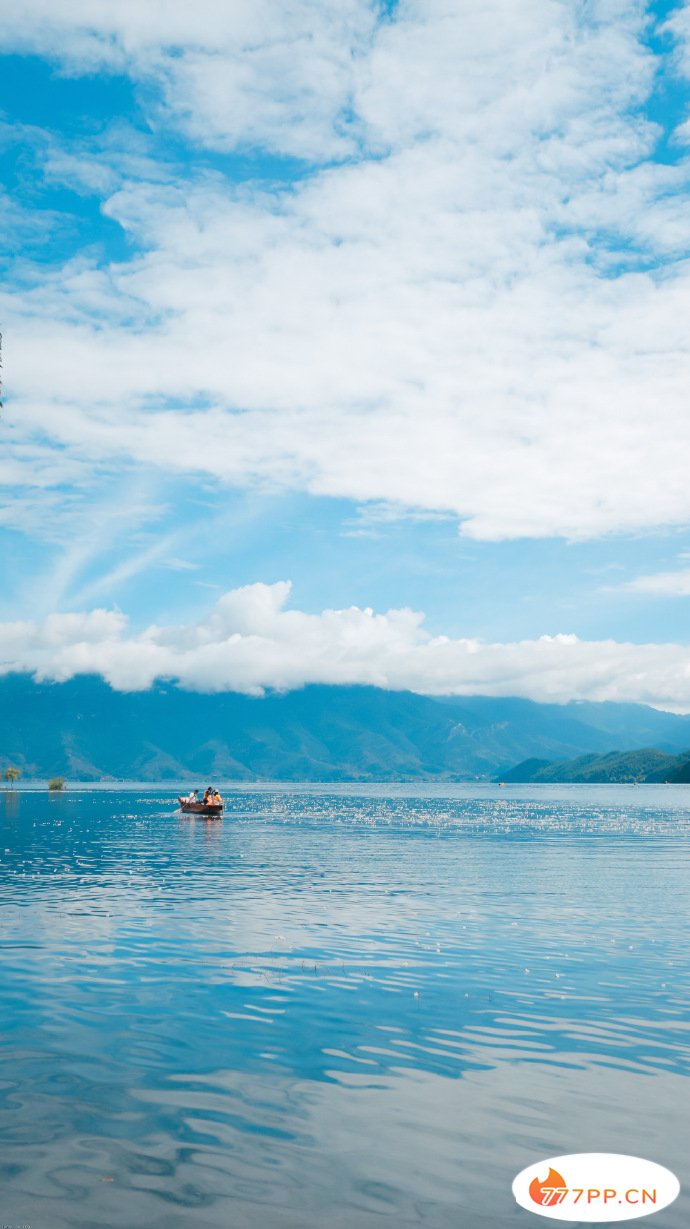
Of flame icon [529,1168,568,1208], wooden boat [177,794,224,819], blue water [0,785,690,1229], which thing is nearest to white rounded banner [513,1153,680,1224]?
flame icon [529,1168,568,1208]

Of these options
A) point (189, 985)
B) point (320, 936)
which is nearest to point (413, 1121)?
point (189, 985)

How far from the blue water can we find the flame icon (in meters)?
0.48

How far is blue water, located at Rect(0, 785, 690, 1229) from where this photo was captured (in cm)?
1452

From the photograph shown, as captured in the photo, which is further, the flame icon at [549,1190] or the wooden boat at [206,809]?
the wooden boat at [206,809]

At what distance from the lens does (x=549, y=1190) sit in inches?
573

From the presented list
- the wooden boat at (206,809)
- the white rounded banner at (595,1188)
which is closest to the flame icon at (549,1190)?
the white rounded banner at (595,1188)

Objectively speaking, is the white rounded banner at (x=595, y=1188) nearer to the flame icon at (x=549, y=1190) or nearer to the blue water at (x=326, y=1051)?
the flame icon at (x=549, y=1190)

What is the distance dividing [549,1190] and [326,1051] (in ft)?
27.0

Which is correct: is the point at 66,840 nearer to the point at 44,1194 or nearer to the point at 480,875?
the point at 480,875

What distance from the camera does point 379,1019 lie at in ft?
81.1

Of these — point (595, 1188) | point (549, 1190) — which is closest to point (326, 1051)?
point (549, 1190)

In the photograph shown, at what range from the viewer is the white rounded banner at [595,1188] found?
46.2 ft

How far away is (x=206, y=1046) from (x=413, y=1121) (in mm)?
6834

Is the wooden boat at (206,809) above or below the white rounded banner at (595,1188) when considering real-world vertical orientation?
below
